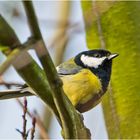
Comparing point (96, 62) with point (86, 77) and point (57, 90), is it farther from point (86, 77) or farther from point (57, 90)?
point (57, 90)

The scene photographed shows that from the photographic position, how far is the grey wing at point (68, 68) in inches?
62.4

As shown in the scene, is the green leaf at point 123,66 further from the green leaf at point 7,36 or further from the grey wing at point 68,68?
the green leaf at point 7,36

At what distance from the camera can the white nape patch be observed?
66.7 inches

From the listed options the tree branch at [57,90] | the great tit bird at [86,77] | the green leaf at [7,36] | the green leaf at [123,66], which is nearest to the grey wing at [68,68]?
the great tit bird at [86,77]

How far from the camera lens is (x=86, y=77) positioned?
1.58m

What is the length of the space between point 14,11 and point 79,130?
2.49ft

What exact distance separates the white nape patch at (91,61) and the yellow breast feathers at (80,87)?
0.11 metres

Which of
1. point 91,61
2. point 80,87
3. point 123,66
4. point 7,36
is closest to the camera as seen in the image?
point 7,36

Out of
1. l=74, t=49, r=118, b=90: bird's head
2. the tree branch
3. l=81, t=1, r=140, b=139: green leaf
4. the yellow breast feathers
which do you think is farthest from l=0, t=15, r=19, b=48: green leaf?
l=74, t=49, r=118, b=90: bird's head

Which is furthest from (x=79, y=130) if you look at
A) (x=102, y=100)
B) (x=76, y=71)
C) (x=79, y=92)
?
(x=76, y=71)

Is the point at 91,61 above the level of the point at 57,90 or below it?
above

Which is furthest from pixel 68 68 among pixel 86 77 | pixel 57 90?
pixel 57 90

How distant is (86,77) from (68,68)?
9cm

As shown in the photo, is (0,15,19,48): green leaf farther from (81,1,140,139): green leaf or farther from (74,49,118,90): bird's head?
(74,49,118,90): bird's head
